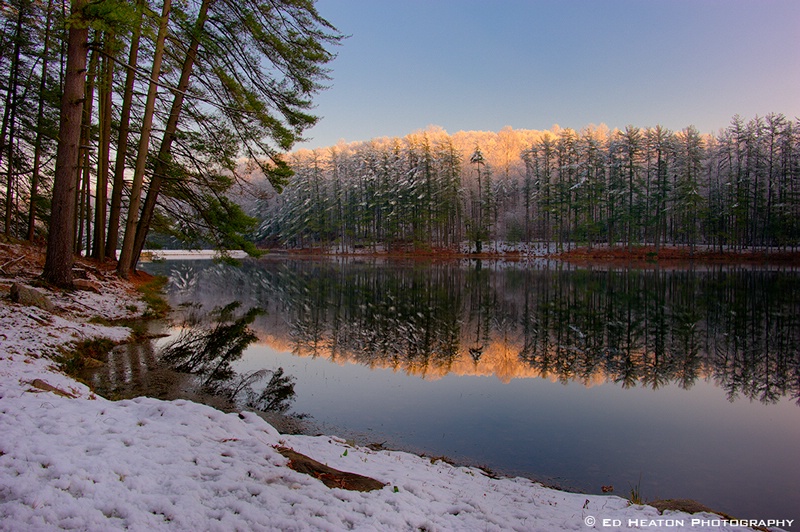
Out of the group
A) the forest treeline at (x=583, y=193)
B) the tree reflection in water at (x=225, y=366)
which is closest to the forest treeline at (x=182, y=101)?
the tree reflection in water at (x=225, y=366)

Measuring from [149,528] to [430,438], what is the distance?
154 inches

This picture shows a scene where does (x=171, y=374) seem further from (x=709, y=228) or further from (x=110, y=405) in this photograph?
(x=709, y=228)

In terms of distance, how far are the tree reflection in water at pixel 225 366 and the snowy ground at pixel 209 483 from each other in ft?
6.65

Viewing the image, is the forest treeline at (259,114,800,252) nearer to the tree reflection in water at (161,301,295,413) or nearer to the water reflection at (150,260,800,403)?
the water reflection at (150,260,800,403)

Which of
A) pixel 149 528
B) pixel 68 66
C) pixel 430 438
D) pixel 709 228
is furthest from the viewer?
pixel 709 228

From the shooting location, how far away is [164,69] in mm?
13414

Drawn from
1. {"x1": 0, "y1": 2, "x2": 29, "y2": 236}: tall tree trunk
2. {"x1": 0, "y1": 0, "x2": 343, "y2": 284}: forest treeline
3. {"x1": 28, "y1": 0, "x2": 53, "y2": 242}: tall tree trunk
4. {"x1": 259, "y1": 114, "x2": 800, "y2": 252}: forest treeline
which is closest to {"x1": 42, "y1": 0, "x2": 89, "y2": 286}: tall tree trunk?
{"x1": 0, "y1": 0, "x2": 343, "y2": 284}: forest treeline

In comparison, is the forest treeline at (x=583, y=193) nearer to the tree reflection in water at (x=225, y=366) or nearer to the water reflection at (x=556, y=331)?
the water reflection at (x=556, y=331)

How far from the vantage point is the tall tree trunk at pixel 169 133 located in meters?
12.6

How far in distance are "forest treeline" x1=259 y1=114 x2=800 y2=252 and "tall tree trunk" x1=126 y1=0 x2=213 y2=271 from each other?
45.3 m

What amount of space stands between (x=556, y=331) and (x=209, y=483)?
11.2 metres

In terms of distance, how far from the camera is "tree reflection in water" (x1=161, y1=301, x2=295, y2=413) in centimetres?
699

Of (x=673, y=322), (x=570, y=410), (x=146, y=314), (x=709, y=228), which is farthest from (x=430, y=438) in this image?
(x=709, y=228)

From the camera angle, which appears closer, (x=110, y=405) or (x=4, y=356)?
(x=110, y=405)
